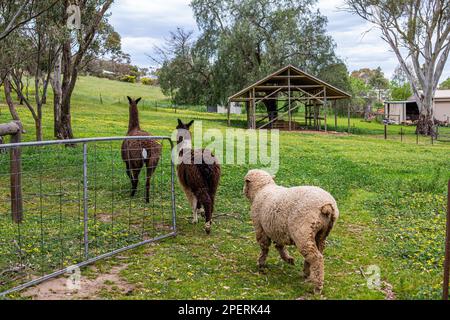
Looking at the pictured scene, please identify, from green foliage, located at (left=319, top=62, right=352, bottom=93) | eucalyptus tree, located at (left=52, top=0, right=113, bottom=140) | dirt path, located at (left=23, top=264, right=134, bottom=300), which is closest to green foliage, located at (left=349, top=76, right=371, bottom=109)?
green foliage, located at (left=319, top=62, right=352, bottom=93)

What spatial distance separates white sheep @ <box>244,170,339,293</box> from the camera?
559 centimetres

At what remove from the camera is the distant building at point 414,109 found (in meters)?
54.1


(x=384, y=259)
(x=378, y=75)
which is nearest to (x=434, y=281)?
(x=384, y=259)

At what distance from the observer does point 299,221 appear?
224 inches

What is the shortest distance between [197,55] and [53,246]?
128 feet

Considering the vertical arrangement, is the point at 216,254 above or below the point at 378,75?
below

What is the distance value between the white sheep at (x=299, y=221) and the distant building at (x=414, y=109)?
1926 inches

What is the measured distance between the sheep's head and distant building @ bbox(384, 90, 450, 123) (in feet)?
159

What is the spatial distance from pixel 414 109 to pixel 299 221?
5633 centimetres

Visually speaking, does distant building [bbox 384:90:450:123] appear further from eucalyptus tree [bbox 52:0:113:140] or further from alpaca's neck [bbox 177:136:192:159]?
alpaca's neck [bbox 177:136:192:159]

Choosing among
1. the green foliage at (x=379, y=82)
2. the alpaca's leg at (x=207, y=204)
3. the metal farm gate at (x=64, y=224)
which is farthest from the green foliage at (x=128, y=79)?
the alpaca's leg at (x=207, y=204)

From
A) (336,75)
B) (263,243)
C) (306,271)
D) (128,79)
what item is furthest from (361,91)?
(306,271)

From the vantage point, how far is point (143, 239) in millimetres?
7922

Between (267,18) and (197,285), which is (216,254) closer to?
(197,285)
